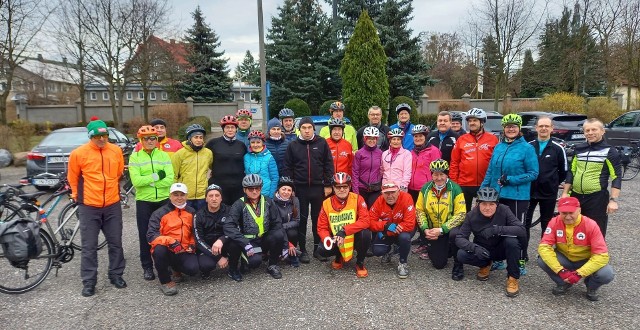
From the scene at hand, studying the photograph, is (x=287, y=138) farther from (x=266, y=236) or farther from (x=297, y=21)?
(x=297, y=21)

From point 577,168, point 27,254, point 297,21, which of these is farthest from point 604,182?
point 297,21

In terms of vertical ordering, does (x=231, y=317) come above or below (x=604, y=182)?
below

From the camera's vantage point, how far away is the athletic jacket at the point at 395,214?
5145 mm

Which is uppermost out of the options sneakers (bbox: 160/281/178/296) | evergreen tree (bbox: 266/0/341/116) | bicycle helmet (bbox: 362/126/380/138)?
evergreen tree (bbox: 266/0/341/116)

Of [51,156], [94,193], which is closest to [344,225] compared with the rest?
[94,193]

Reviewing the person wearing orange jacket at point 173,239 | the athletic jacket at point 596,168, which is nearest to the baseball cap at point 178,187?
the person wearing orange jacket at point 173,239

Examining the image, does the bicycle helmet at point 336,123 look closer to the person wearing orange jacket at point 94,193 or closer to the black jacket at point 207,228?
the black jacket at point 207,228

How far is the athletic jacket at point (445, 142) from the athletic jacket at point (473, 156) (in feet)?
1.77

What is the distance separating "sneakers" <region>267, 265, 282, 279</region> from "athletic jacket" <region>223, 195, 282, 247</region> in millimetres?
418

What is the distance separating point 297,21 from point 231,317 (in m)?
22.9

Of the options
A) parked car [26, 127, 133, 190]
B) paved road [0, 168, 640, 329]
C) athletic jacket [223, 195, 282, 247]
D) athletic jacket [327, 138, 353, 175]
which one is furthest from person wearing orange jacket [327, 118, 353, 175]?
parked car [26, 127, 133, 190]

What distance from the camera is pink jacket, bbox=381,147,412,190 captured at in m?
5.53

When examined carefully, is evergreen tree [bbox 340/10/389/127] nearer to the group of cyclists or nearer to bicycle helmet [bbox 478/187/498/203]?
the group of cyclists

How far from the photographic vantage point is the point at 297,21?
24672 mm
